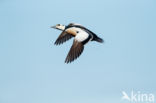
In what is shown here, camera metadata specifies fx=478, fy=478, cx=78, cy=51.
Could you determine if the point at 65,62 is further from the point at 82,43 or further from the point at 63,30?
the point at 63,30

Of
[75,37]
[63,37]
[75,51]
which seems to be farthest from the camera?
[63,37]

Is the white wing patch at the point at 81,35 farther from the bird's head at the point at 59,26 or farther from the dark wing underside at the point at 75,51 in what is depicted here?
the bird's head at the point at 59,26

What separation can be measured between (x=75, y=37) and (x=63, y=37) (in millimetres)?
520

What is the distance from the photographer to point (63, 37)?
16.2 ft

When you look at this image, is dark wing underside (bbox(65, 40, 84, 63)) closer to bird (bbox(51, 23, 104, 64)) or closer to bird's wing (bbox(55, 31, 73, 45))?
bird (bbox(51, 23, 104, 64))

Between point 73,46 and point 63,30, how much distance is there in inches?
26.2

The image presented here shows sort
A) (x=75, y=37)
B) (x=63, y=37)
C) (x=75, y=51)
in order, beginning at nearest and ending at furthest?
(x=75, y=51), (x=75, y=37), (x=63, y=37)

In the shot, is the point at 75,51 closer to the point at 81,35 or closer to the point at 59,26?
the point at 81,35

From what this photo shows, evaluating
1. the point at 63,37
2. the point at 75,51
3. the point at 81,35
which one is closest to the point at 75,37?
the point at 81,35

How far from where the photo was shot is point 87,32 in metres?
4.57

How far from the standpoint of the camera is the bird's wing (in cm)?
490

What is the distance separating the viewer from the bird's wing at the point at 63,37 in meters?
4.90

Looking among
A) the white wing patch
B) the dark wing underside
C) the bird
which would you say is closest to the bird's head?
the bird

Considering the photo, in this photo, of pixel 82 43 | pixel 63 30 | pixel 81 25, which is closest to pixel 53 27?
pixel 63 30
